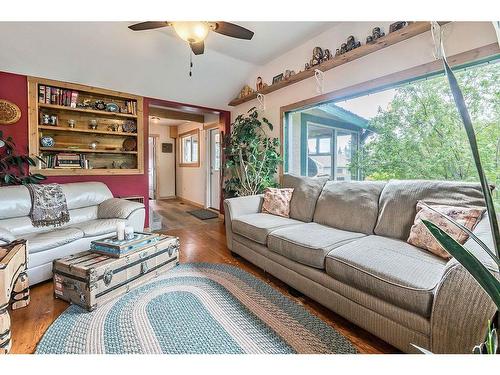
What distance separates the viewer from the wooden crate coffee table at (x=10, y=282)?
1308 mm

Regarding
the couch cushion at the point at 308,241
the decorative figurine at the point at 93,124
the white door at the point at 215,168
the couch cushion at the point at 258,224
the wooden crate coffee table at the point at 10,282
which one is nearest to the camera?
the wooden crate coffee table at the point at 10,282

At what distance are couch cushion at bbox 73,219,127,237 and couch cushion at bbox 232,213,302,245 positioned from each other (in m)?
1.18

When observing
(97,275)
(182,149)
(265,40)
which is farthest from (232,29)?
(182,149)

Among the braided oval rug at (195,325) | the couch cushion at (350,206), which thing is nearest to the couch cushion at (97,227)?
the braided oval rug at (195,325)

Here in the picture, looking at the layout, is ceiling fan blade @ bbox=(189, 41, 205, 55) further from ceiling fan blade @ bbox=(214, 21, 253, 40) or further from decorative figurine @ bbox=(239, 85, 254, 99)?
decorative figurine @ bbox=(239, 85, 254, 99)

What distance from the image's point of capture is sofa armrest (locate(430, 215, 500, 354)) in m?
0.99

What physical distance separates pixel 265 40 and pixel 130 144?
8.82 ft

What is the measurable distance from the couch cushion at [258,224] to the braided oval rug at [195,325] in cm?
45

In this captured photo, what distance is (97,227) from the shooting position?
2.53 meters

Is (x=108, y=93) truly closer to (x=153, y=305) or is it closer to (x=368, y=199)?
(x=153, y=305)

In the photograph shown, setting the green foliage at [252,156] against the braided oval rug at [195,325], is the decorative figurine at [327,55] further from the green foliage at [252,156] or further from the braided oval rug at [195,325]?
the braided oval rug at [195,325]

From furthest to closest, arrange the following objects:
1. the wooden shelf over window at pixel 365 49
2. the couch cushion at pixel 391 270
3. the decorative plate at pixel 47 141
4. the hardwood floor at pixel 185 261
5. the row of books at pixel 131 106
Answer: the row of books at pixel 131 106 < the decorative plate at pixel 47 141 < the wooden shelf over window at pixel 365 49 < the hardwood floor at pixel 185 261 < the couch cushion at pixel 391 270

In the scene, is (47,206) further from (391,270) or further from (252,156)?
(391,270)
